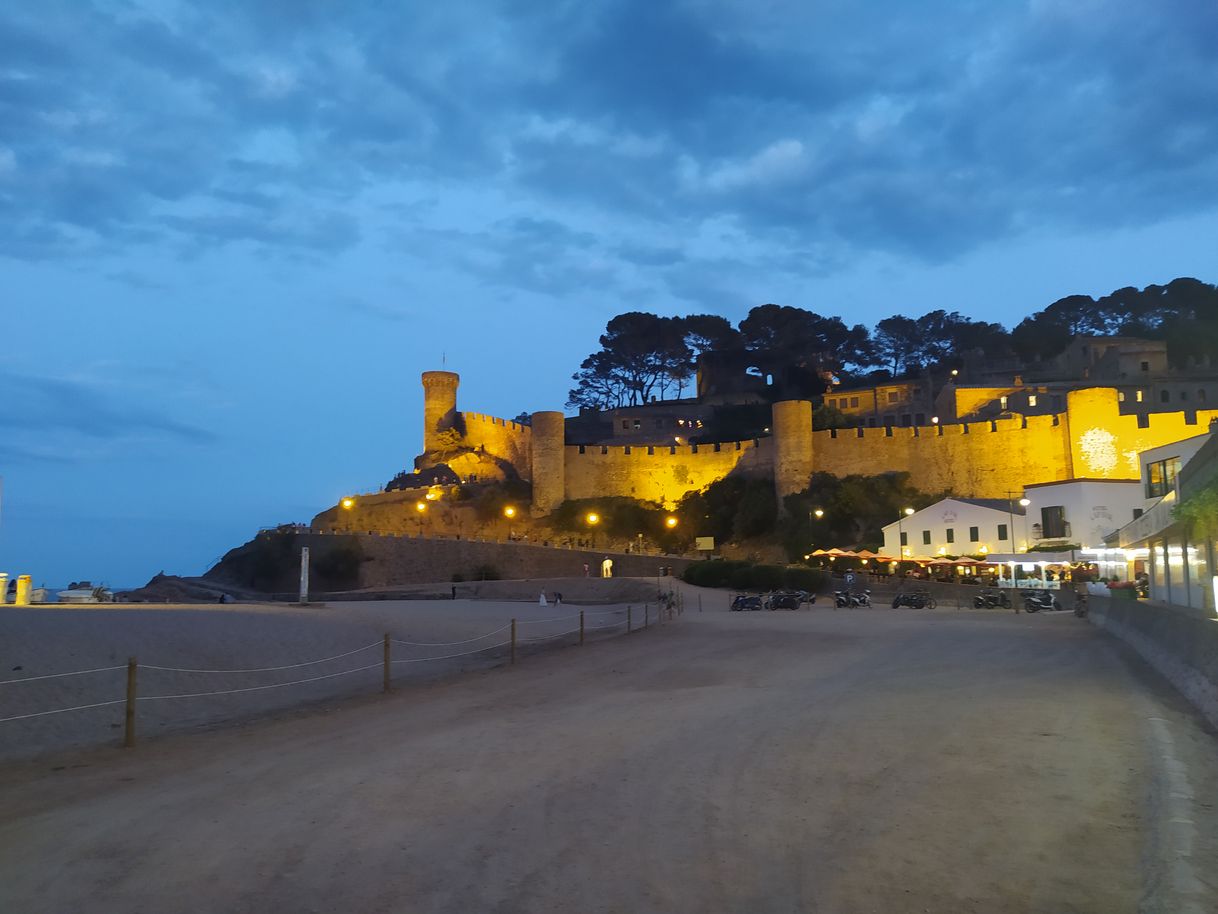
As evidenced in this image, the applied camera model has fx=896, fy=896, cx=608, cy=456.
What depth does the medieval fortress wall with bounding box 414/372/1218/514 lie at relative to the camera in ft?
148

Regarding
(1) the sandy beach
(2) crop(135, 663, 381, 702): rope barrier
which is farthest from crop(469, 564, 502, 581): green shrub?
(2) crop(135, 663, 381, 702): rope barrier

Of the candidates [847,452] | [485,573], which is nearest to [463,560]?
[485,573]

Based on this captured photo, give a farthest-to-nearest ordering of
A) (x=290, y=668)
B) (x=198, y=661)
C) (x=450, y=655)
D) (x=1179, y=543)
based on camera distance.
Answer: (x=1179, y=543) < (x=450, y=655) < (x=290, y=668) < (x=198, y=661)

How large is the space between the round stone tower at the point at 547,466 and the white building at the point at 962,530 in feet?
72.6

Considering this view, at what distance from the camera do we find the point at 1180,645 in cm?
1031

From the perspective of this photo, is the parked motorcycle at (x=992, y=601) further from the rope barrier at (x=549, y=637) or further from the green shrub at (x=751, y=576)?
the rope barrier at (x=549, y=637)

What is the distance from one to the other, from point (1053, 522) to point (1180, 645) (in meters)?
30.5

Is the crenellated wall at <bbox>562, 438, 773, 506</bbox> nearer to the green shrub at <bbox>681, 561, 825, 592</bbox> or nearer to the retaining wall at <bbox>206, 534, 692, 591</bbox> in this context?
the retaining wall at <bbox>206, 534, 692, 591</bbox>

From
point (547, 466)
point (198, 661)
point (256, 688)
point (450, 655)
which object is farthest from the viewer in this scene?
point (547, 466)

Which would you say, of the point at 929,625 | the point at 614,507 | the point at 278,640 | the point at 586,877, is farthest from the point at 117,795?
the point at 614,507

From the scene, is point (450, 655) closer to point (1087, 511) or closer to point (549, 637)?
point (549, 637)

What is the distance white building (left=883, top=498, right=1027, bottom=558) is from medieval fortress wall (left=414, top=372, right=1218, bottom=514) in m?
6.74

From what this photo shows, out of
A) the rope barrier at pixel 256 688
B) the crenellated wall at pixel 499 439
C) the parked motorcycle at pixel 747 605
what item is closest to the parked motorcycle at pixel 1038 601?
the parked motorcycle at pixel 747 605

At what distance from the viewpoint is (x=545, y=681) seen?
39.0ft
